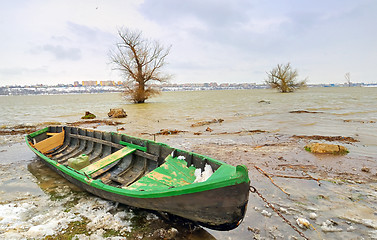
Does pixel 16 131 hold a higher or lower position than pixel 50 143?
lower

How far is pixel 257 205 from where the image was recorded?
12.6 ft

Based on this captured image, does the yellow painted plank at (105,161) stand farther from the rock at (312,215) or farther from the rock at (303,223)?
the rock at (312,215)

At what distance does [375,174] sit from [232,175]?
4.76 m

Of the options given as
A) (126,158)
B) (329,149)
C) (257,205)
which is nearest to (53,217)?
(126,158)

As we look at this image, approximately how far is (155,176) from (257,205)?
2.12m

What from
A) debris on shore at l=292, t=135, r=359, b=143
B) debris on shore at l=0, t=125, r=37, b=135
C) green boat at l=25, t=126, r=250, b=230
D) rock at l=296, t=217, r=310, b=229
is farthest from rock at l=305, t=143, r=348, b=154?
debris on shore at l=0, t=125, r=37, b=135

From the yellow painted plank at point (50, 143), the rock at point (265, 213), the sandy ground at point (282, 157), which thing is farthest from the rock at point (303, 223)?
the yellow painted plank at point (50, 143)

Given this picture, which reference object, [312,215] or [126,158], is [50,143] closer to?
[126,158]

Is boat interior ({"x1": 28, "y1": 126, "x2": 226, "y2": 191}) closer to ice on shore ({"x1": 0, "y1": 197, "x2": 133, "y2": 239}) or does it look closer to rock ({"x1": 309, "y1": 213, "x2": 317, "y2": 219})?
ice on shore ({"x1": 0, "y1": 197, "x2": 133, "y2": 239})

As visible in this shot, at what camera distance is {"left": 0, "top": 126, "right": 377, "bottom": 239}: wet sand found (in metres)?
3.21

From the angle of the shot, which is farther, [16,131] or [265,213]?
[16,131]

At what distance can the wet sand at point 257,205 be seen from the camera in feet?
10.5

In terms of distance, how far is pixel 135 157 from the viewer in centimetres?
566

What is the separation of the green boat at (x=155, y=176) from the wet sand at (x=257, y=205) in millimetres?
409
